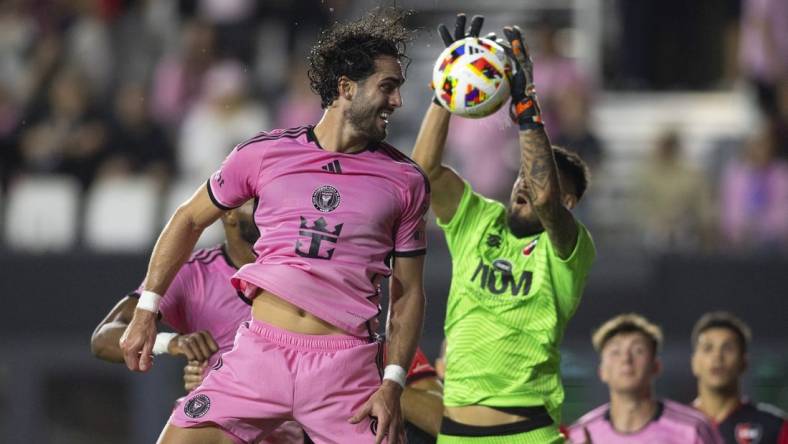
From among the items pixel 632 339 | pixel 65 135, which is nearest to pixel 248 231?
pixel 632 339

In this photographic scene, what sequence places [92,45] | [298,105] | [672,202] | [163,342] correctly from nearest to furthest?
[163,342] < [672,202] < [298,105] < [92,45]

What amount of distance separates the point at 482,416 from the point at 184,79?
7.27 m

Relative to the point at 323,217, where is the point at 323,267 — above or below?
below

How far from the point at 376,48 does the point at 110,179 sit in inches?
286

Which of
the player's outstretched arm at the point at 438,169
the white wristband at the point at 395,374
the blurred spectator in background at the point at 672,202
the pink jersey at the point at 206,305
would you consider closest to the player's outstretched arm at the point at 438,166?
the player's outstretched arm at the point at 438,169

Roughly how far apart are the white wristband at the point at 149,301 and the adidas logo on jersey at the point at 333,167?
793mm

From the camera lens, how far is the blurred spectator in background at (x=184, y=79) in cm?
1362

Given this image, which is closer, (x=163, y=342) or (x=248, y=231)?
(x=163, y=342)

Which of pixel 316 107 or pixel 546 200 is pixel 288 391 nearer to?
pixel 546 200

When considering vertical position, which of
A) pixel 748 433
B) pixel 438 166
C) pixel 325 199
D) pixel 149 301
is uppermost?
pixel 438 166

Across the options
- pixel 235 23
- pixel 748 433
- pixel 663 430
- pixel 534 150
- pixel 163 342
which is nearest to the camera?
pixel 163 342

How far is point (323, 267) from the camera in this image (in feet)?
19.2

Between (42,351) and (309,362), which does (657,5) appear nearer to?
(42,351)

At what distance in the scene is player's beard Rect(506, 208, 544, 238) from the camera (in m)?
7.21
